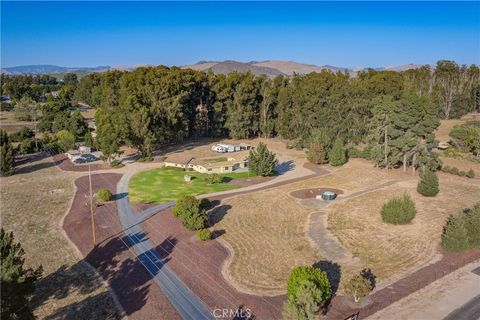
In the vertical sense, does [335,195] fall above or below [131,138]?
below

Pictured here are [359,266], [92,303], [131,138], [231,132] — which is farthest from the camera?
[231,132]

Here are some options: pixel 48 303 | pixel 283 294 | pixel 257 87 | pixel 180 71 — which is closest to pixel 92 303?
pixel 48 303

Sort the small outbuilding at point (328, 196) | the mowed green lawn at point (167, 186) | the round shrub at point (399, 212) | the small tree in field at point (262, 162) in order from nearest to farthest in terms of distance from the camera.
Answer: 1. the round shrub at point (399, 212)
2. the small outbuilding at point (328, 196)
3. the mowed green lawn at point (167, 186)
4. the small tree in field at point (262, 162)

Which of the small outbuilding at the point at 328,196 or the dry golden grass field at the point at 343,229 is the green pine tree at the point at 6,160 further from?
the small outbuilding at the point at 328,196

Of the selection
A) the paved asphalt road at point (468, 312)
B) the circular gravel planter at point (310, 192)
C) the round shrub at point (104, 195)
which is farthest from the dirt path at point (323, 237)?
the round shrub at point (104, 195)

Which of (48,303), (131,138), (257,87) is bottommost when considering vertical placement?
(48,303)

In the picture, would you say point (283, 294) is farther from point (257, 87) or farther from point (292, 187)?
point (257, 87)

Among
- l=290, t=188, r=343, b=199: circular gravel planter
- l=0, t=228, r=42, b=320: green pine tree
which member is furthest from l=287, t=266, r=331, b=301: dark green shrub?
l=290, t=188, r=343, b=199: circular gravel planter
